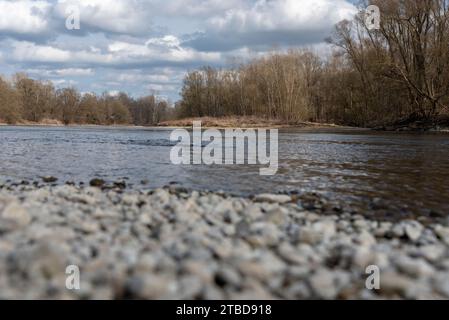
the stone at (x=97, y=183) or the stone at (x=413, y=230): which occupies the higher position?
the stone at (x=97, y=183)

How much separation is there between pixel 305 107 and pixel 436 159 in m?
54.2

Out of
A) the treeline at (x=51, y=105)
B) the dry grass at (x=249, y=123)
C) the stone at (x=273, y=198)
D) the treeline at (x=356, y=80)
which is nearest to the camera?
the stone at (x=273, y=198)

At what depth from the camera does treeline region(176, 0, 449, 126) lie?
41.4 m

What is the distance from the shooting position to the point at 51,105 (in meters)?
117

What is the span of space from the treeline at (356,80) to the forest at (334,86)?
4.0 inches

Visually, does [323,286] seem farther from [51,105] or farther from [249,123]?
[51,105]

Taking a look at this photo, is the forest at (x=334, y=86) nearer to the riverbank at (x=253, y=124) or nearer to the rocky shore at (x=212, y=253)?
the riverbank at (x=253, y=124)

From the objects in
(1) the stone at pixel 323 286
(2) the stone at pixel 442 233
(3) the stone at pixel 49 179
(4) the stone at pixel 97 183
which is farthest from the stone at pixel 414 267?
(3) the stone at pixel 49 179

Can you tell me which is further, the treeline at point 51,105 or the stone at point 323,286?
the treeline at point 51,105

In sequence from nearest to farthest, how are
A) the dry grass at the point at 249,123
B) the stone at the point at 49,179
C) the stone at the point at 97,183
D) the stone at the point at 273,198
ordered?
the stone at the point at 273,198
the stone at the point at 97,183
the stone at the point at 49,179
the dry grass at the point at 249,123

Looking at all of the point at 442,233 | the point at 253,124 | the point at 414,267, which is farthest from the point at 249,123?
the point at 414,267

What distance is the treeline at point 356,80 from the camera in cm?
4138

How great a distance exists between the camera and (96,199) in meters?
7.85
